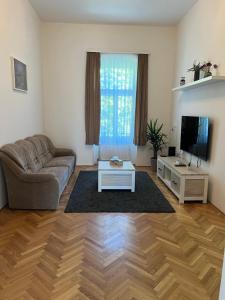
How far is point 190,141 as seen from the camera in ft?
13.5

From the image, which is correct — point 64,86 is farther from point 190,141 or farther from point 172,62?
point 190,141

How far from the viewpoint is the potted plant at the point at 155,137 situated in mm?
5469

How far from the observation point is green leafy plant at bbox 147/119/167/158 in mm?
5484

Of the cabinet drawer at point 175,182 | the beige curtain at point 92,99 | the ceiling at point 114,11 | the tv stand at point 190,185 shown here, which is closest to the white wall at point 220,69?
the tv stand at point 190,185

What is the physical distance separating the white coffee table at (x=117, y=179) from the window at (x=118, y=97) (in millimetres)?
1854

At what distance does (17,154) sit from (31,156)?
48 cm

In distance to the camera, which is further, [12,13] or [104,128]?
[104,128]

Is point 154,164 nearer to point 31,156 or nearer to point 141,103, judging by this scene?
point 141,103

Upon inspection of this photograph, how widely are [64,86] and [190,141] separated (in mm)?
3143

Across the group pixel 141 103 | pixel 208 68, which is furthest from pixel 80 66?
pixel 208 68

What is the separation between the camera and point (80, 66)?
541cm

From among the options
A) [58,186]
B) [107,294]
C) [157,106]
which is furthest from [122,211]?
[157,106]

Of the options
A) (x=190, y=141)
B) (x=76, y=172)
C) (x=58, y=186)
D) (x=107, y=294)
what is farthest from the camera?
(x=76, y=172)

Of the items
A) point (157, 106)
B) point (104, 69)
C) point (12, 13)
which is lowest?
point (157, 106)
